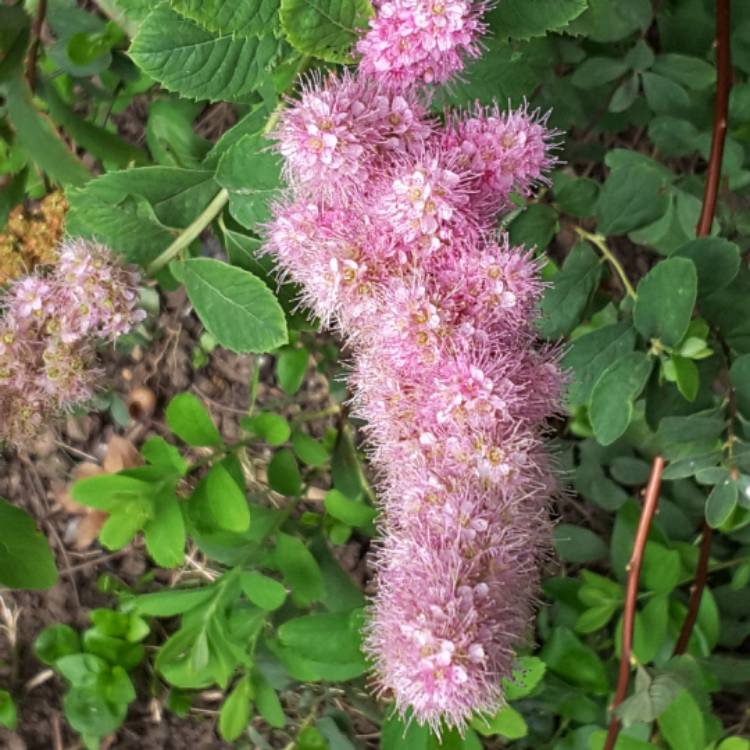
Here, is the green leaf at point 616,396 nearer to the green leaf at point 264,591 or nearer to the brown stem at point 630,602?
the brown stem at point 630,602

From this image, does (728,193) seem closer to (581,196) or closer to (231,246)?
(581,196)

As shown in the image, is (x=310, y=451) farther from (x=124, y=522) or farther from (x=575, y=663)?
(x=575, y=663)

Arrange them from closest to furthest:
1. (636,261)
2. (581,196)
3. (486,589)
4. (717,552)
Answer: (486,589) < (581,196) < (717,552) < (636,261)

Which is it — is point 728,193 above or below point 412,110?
below

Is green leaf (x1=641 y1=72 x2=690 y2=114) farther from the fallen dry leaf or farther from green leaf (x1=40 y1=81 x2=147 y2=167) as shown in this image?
the fallen dry leaf

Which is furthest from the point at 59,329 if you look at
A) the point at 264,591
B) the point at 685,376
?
the point at 685,376

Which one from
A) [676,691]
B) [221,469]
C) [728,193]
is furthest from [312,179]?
[728,193]
